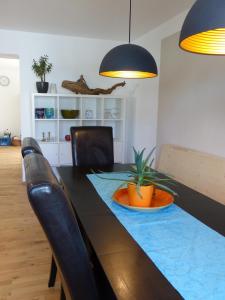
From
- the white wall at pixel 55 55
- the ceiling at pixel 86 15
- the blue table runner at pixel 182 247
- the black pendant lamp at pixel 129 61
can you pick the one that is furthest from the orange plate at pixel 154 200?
the white wall at pixel 55 55

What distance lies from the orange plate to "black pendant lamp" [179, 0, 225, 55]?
0.83 meters

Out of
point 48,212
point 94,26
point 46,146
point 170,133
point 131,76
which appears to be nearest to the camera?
point 48,212

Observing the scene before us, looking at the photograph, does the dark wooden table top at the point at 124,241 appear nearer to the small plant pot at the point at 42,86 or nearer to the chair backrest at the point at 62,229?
the chair backrest at the point at 62,229

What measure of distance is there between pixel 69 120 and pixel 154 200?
2.85 metres

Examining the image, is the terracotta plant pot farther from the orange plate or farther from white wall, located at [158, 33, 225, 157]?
white wall, located at [158, 33, 225, 157]

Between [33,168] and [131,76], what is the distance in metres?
1.46

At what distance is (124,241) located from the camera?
1148 mm

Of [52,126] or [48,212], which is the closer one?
[48,212]

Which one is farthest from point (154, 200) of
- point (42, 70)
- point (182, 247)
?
point (42, 70)

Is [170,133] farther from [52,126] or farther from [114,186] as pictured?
[52,126]

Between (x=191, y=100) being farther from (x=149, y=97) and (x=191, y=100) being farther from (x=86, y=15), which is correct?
(x=86, y=15)

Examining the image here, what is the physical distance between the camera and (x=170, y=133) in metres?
3.30

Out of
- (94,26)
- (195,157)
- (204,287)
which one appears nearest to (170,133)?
(195,157)

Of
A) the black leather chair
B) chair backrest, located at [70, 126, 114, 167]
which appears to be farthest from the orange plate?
chair backrest, located at [70, 126, 114, 167]
